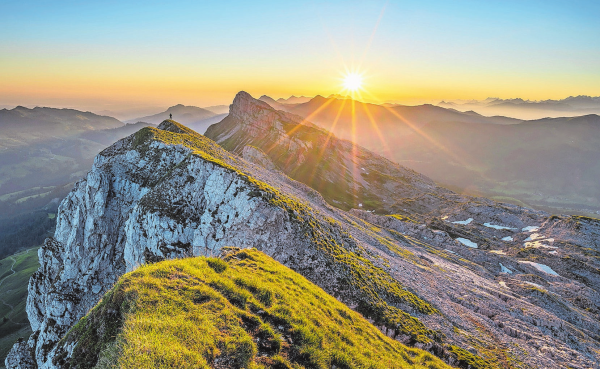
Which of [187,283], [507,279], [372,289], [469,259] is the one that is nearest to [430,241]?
[469,259]

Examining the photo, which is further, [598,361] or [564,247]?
[564,247]

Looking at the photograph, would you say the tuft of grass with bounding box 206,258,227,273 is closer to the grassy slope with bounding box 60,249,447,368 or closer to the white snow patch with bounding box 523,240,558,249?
the grassy slope with bounding box 60,249,447,368

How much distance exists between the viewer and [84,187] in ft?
135

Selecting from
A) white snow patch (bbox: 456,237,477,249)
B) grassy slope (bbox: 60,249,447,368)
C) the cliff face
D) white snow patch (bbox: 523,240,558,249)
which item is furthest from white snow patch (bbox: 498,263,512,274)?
grassy slope (bbox: 60,249,447,368)

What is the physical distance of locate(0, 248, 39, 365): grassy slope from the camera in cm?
10372

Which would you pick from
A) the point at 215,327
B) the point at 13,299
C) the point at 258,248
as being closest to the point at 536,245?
the point at 258,248

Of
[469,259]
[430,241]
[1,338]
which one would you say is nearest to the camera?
[469,259]

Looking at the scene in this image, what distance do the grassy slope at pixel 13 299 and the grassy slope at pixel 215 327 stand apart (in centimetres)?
13826

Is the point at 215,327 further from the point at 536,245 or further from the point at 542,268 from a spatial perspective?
the point at 536,245

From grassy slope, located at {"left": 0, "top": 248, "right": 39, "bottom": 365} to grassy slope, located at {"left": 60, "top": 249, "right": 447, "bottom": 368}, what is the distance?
138 metres

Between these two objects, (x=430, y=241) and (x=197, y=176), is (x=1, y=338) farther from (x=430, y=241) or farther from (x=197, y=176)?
(x=430, y=241)

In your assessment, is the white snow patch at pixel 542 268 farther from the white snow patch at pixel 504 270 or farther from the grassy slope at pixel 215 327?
the grassy slope at pixel 215 327

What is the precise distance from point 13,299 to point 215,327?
7790 inches

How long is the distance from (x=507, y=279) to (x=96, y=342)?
77.2 m
